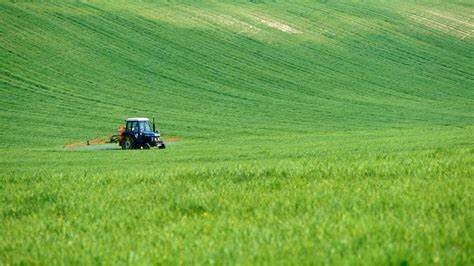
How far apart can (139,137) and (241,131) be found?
12.4 m

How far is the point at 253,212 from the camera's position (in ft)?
27.6

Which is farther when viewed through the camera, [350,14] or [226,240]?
[350,14]

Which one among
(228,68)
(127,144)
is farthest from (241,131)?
(228,68)

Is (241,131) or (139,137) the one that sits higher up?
(139,137)

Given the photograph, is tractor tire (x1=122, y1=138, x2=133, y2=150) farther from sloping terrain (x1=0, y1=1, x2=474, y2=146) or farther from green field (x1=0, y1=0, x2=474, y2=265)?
sloping terrain (x1=0, y1=1, x2=474, y2=146)

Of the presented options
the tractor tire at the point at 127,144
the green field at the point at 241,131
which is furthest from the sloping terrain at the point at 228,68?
the tractor tire at the point at 127,144

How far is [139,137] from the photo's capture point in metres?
37.6

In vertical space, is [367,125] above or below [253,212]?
below

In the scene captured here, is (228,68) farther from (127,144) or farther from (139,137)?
(139,137)

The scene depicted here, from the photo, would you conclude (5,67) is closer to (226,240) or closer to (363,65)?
(363,65)

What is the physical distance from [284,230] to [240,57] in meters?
63.2

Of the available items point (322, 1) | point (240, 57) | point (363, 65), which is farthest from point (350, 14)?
point (240, 57)

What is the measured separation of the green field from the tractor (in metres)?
1.27

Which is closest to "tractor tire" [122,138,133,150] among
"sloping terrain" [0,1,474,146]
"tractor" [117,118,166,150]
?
"tractor" [117,118,166,150]
